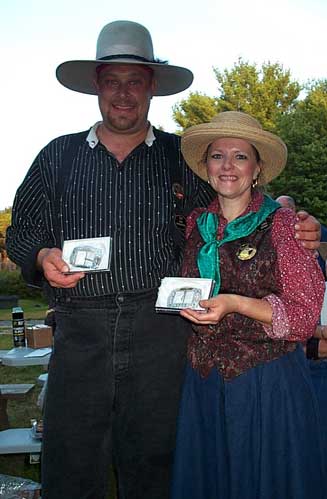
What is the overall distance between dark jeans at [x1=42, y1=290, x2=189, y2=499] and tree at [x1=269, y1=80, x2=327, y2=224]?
2409 cm

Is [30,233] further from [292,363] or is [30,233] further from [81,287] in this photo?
[292,363]

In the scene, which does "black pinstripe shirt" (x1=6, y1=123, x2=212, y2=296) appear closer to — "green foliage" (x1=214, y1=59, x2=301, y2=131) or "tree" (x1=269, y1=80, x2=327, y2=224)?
"tree" (x1=269, y1=80, x2=327, y2=224)

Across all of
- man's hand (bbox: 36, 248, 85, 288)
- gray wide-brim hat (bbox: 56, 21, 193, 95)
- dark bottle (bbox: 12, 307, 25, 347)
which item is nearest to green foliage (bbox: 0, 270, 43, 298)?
dark bottle (bbox: 12, 307, 25, 347)

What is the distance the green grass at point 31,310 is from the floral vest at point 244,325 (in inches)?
469

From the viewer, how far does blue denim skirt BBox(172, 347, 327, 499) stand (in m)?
2.23

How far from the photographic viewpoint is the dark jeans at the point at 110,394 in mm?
2459

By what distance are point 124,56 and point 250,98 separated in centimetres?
3543

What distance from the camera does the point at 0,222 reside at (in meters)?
25.8

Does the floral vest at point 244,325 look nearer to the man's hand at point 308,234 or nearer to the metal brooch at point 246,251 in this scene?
the metal brooch at point 246,251

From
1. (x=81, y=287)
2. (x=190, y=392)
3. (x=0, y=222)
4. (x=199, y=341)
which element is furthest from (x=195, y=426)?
(x=0, y=222)

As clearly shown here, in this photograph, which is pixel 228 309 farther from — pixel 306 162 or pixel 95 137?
pixel 306 162

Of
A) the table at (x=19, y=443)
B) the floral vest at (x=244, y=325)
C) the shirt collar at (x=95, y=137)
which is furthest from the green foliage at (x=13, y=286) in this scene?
the floral vest at (x=244, y=325)

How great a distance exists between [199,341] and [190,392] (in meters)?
0.22

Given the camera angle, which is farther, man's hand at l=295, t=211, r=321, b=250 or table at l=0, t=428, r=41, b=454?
table at l=0, t=428, r=41, b=454
